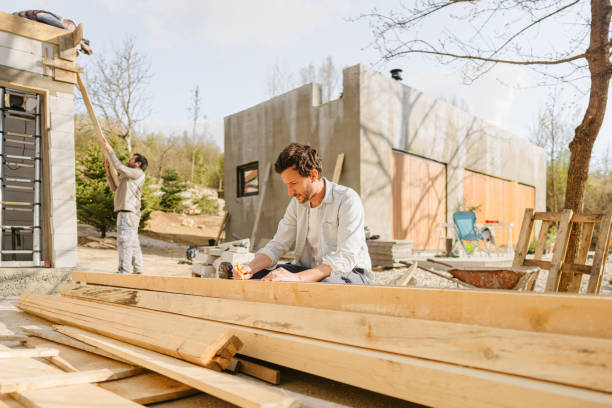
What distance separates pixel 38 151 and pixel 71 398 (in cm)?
500

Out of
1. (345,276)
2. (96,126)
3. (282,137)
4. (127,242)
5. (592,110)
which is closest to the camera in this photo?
(345,276)

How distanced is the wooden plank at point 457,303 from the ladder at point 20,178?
14.5ft

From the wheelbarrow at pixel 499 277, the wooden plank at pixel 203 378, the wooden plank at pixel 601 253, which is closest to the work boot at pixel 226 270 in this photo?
the wooden plank at pixel 203 378

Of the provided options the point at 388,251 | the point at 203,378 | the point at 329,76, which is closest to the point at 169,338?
the point at 203,378

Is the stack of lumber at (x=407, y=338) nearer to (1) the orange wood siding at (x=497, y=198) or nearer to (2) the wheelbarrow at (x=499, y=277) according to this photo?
(2) the wheelbarrow at (x=499, y=277)

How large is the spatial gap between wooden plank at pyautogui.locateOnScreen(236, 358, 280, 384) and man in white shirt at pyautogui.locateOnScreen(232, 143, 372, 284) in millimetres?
612

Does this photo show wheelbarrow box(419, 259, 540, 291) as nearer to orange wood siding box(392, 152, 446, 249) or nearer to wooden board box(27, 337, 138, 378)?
wooden board box(27, 337, 138, 378)

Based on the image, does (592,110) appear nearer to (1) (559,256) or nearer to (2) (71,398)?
(1) (559,256)

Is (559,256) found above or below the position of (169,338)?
above

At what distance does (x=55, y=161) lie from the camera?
532cm

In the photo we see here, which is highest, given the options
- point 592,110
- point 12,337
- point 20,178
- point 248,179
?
point 592,110

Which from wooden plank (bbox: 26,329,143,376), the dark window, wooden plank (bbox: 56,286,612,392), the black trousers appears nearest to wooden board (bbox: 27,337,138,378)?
wooden plank (bbox: 26,329,143,376)

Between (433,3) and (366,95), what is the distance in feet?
9.72

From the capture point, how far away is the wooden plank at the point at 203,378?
1299mm
